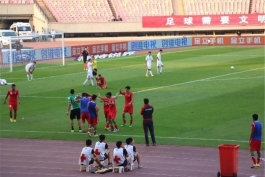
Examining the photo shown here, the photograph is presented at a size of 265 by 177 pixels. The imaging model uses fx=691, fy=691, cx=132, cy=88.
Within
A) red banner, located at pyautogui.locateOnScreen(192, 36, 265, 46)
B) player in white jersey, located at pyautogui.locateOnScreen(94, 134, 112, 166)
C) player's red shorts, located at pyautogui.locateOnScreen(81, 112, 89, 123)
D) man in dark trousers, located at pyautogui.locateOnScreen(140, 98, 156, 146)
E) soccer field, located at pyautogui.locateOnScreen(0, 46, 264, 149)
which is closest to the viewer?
player in white jersey, located at pyautogui.locateOnScreen(94, 134, 112, 166)

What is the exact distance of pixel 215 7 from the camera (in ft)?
286

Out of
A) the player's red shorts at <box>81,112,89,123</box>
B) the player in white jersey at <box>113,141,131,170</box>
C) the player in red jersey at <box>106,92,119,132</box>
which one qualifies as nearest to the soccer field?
the player in red jersey at <box>106,92,119,132</box>

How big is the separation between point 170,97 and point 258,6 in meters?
52.2

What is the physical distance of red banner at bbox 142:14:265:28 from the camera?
267ft

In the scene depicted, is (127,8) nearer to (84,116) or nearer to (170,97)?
(170,97)

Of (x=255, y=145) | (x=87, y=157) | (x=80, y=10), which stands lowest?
(x=87, y=157)

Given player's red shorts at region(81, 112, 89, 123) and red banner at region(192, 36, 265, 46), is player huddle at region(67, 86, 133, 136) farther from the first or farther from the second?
red banner at region(192, 36, 265, 46)

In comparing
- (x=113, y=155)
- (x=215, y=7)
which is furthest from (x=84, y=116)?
(x=215, y=7)

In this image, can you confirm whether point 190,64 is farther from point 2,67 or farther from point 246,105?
point 246,105

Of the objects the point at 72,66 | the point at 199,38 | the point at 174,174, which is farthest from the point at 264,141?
the point at 199,38

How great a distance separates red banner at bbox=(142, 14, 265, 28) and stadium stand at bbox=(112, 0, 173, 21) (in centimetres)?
309

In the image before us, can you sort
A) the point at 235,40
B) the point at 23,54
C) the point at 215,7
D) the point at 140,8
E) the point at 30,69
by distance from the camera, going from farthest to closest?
1. the point at 140,8
2. the point at 215,7
3. the point at 235,40
4. the point at 23,54
5. the point at 30,69

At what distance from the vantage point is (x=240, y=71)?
156ft

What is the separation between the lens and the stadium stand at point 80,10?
87062 mm
